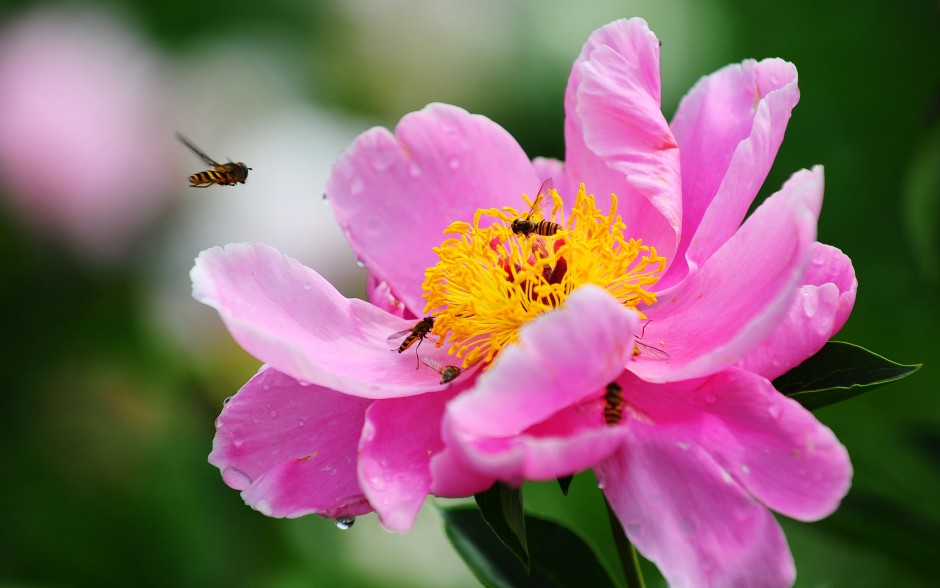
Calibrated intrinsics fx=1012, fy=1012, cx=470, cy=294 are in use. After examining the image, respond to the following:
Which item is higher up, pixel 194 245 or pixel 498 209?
pixel 498 209

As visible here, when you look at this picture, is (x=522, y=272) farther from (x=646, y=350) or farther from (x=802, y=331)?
(x=802, y=331)

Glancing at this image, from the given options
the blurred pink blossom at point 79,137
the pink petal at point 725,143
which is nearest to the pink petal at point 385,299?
the pink petal at point 725,143

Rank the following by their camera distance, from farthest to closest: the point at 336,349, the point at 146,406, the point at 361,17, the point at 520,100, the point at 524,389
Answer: the point at 361,17 < the point at 520,100 < the point at 146,406 < the point at 336,349 < the point at 524,389

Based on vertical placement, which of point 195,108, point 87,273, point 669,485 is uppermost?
point 669,485

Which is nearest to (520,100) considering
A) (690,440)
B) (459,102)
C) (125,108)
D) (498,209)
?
(459,102)

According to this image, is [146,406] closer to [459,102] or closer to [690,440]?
[459,102]

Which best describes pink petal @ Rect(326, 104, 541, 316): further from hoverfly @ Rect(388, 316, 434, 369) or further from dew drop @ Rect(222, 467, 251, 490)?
dew drop @ Rect(222, 467, 251, 490)

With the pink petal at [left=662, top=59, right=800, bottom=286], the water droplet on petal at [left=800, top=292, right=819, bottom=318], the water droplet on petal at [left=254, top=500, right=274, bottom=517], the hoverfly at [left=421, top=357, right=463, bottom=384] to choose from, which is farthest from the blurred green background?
the water droplet on petal at [left=254, top=500, right=274, bottom=517]
